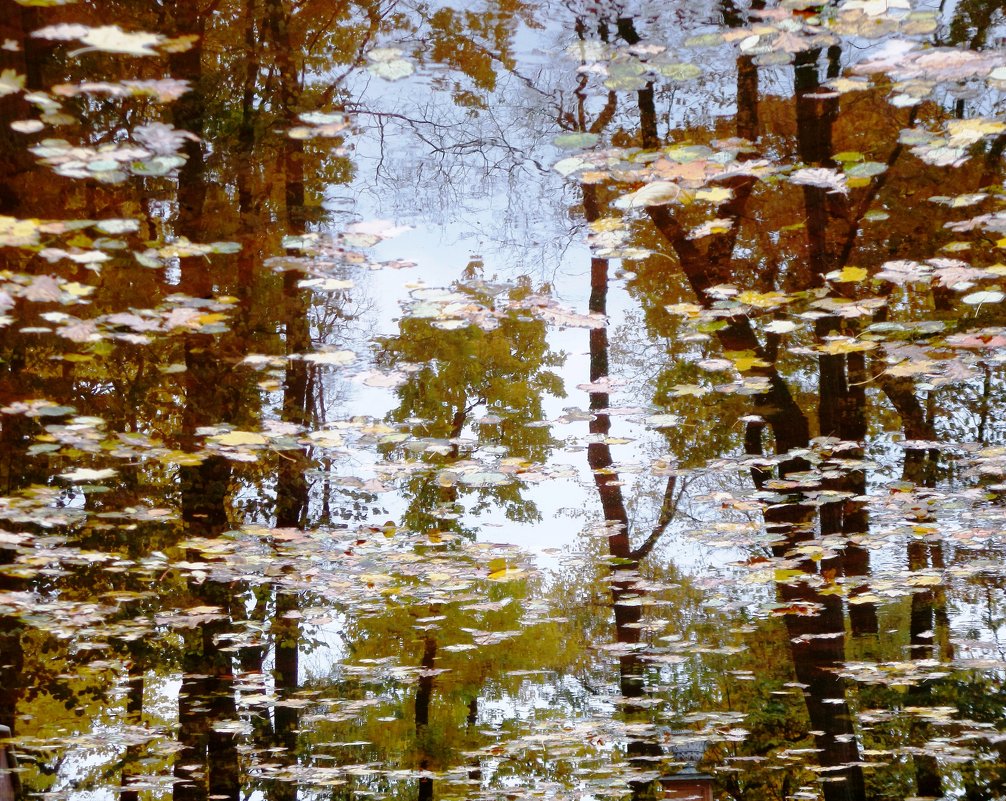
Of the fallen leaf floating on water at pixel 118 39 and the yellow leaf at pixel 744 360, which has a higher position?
the fallen leaf floating on water at pixel 118 39

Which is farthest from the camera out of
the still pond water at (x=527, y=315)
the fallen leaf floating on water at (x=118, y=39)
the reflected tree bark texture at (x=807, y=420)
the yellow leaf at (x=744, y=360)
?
the reflected tree bark texture at (x=807, y=420)

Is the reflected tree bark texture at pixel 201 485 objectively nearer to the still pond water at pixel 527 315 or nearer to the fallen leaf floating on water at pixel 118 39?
the still pond water at pixel 527 315

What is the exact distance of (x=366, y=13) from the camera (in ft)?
21.0

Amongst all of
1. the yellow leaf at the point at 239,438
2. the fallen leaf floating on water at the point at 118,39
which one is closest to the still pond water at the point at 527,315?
the yellow leaf at the point at 239,438

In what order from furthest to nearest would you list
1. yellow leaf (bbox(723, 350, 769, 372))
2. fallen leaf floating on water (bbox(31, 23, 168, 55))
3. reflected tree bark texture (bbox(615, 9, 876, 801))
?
reflected tree bark texture (bbox(615, 9, 876, 801)), yellow leaf (bbox(723, 350, 769, 372)), fallen leaf floating on water (bbox(31, 23, 168, 55))

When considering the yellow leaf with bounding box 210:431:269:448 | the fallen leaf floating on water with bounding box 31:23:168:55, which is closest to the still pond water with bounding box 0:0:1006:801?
the yellow leaf with bounding box 210:431:269:448

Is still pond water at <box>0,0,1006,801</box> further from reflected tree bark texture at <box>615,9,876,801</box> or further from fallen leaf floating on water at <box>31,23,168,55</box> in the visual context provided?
fallen leaf floating on water at <box>31,23,168,55</box>

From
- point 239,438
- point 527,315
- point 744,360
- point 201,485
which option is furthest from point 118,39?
point 527,315

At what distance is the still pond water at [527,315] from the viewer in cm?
404

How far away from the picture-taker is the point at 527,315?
6816mm

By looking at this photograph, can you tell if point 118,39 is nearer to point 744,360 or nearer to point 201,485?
point 201,485

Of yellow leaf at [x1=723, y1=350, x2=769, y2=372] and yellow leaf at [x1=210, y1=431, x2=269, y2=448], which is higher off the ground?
yellow leaf at [x1=723, y1=350, x2=769, y2=372]

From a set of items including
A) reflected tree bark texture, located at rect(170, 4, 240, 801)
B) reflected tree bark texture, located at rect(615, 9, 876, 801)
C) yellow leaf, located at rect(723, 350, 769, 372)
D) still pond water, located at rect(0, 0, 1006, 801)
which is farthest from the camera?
reflected tree bark texture, located at rect(615, 9, 876, 801)

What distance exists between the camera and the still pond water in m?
4.04
